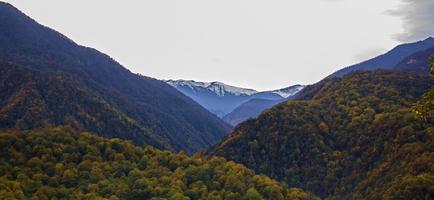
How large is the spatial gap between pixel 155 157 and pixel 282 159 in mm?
57061

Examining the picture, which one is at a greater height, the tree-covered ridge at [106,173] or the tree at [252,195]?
the tree-covered ridge at [106,173]

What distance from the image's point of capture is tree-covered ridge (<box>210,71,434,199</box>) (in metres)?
106

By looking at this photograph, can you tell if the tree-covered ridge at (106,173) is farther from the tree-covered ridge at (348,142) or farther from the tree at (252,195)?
the tree-covered ridge at (348,142)

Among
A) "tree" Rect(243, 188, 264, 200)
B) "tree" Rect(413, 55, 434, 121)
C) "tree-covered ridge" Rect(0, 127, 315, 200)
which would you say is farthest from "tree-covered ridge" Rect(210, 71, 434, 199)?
"tree" Rect(413, 55, 434, 121)

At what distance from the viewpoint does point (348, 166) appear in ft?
393

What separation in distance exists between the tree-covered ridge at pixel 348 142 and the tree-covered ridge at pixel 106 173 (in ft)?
120

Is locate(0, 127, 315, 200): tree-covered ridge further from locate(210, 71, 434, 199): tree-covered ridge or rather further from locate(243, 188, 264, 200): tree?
locate(210, 71, 434, 199): tree-covered ridge

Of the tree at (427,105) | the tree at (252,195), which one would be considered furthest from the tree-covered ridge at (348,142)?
the tree at (427,105)

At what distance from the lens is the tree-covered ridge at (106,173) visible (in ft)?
205

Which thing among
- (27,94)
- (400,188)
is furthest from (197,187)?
(27,94)

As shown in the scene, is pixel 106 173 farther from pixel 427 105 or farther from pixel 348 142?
pixel 348 142

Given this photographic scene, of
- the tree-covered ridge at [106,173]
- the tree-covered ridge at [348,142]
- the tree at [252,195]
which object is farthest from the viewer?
the tree-covered ridge at [348,142]

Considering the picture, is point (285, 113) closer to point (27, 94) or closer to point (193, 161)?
point (193, 161)

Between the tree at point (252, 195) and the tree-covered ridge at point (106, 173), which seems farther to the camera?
the tree at point (252, 195)
